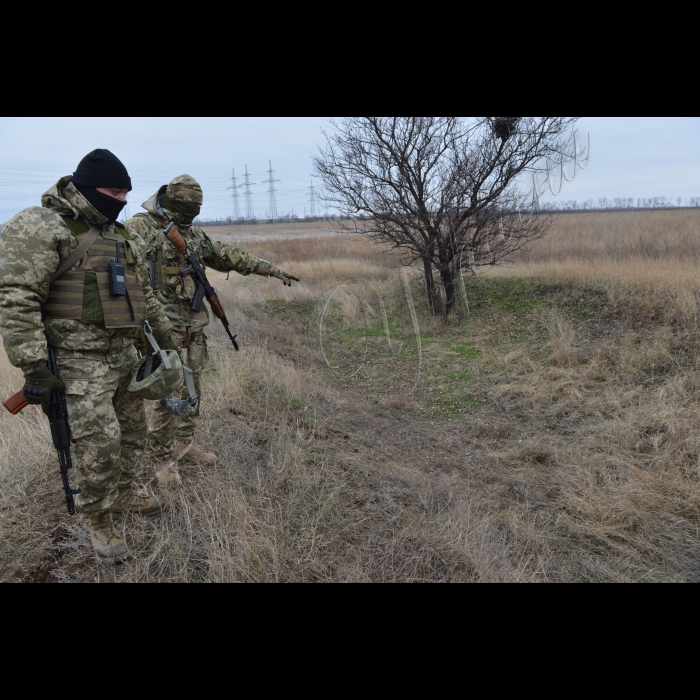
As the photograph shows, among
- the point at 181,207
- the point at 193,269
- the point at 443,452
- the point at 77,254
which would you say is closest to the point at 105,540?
the point at 77,254

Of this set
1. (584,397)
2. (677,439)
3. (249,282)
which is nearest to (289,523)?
(677,439)

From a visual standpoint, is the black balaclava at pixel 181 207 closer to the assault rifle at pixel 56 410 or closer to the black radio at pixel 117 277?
the black radio at pixel 117 277

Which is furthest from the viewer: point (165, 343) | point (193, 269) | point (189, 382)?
point (193, 269)

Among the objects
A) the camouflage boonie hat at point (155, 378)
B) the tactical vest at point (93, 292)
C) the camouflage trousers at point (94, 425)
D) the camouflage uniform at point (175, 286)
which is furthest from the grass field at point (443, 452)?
the tactical vest at point (93, 292)

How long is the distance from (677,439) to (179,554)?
451 centimetres

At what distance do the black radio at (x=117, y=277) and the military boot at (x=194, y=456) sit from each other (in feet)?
5.48

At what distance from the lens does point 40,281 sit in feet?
7.29

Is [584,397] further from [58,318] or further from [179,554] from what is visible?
[58,318]

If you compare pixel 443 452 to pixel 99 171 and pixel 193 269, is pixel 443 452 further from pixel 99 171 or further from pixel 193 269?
pixel 99 171

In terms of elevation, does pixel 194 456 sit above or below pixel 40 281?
below

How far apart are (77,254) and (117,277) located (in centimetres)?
22
